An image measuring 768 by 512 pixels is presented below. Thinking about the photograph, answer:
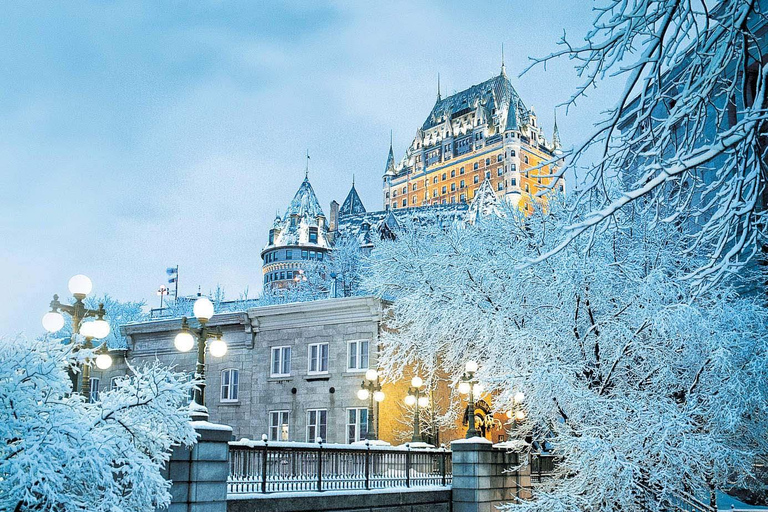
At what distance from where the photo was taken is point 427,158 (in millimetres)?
190125

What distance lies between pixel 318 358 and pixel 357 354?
203 centimetres

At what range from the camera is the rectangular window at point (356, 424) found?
3400 cm

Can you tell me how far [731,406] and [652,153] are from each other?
Result: 16868mm

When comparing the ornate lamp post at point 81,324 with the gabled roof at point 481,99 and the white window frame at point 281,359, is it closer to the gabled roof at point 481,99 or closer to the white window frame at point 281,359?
the white window frame at point 281,359

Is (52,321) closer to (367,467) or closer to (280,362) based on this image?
(367,467)

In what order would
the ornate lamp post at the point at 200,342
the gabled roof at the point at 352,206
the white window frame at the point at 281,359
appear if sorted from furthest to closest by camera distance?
the gabled roof at the point at 352,206 < the white window frame at the point at 281,359 < the ornate lamp post at the point at 200,342

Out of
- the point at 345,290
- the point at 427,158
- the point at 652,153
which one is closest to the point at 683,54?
the point at 652,153

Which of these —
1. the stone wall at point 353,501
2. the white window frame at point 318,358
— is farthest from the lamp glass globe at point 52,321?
the white window frame at point 318,358

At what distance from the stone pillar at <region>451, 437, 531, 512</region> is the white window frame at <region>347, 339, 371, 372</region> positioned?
10.0 m

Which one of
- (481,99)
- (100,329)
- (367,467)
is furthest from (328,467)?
(481,99)

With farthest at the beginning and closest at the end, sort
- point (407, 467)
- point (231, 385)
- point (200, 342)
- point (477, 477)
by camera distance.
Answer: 1. point (231, 385)
2. point (477, 477)
3. point (407, 467)
4. point (200, 342)

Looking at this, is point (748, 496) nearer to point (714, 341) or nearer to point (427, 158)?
point (714, 341)

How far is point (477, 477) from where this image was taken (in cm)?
2467

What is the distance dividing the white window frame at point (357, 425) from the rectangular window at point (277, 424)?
324 cm
